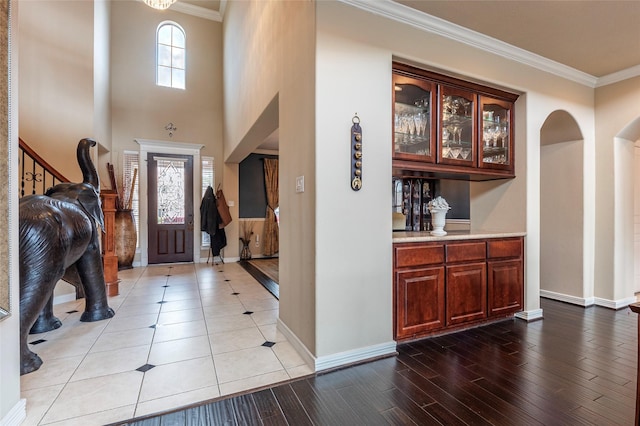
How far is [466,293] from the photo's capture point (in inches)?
114

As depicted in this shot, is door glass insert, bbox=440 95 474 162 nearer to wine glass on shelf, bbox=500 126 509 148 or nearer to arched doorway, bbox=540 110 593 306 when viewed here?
wine glass on shelf, bbox=500 126 509 148

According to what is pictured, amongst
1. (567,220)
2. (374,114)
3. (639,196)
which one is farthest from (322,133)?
(639,196)

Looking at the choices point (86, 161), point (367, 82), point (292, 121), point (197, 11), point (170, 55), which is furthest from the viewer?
point (197, 11)

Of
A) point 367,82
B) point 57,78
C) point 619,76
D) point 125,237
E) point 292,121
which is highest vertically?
point 57,78

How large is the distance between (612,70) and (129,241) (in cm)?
776

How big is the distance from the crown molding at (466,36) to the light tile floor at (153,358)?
2.81 m

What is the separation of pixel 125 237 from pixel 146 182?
1.23m

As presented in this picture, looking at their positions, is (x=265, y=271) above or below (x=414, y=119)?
below

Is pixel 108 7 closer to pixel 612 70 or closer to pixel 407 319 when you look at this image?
pixel 407 319

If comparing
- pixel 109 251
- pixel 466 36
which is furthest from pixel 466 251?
pixel 109 251

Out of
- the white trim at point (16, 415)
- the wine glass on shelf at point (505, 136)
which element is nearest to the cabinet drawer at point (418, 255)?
the wine glass on shelf at point (505, 136)

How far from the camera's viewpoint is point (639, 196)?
421 cm

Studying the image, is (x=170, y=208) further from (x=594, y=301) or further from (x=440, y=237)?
(x=594, y=301)

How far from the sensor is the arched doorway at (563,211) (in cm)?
375
